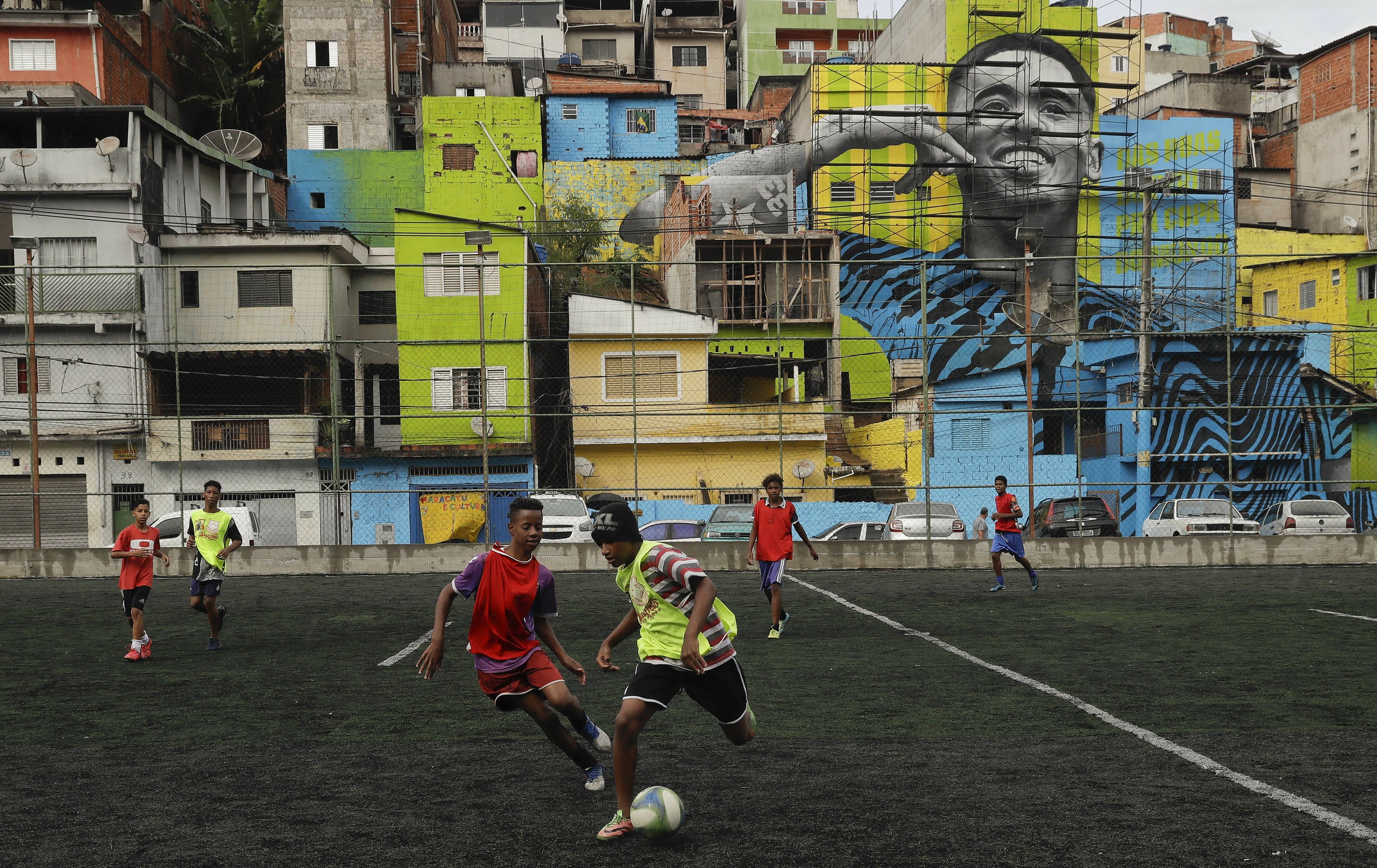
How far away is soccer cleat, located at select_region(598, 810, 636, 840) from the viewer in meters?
5.52

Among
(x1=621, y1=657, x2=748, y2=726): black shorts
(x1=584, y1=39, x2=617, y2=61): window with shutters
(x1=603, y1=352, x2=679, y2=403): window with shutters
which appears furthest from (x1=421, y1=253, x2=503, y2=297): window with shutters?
(x1=584, y1=39, x2=617, y2=61): window with shutters

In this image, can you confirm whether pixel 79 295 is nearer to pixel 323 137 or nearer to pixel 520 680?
pixel 323 137

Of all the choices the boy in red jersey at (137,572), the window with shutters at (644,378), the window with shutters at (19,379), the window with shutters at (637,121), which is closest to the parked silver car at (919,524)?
the window with shutters at (644,378)

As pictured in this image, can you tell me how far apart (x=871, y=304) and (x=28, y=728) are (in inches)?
1578

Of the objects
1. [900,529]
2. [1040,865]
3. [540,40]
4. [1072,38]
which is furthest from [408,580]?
[540,40]

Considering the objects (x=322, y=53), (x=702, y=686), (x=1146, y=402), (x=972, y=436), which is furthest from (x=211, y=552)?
(x=322, y=53)

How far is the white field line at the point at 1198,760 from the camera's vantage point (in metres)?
5.62

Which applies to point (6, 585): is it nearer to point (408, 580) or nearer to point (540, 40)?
point (408, 580)

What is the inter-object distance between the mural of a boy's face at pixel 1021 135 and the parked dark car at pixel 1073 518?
896 inches

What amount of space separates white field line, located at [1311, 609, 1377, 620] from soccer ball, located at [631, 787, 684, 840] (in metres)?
11.4

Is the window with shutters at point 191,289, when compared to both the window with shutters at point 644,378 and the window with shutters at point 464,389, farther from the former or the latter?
the window with shutters at point 644,378

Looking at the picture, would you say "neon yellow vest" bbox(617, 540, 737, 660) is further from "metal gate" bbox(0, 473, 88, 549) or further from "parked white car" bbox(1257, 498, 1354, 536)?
"parked white car" bbox(1257, 498, 1354, 536)

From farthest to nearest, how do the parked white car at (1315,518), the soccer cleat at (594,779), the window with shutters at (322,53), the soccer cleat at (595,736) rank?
the window with shutters at (322,53), the parked white car at (1315,518), the soccer cleat at (595,736), the soccer cleat at (594,779)

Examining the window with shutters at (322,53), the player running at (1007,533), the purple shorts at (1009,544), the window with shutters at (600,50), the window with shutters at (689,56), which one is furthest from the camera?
the window with shutters at (600,50)
